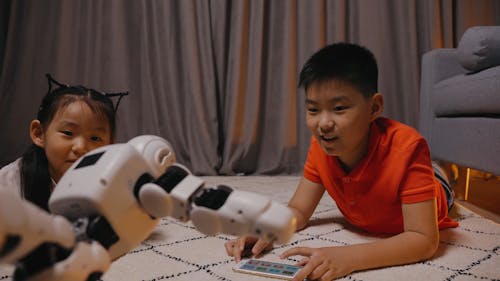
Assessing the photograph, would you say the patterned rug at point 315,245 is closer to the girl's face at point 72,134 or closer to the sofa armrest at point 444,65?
the girl's face at point 72,134

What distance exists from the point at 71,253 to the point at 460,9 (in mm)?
2565

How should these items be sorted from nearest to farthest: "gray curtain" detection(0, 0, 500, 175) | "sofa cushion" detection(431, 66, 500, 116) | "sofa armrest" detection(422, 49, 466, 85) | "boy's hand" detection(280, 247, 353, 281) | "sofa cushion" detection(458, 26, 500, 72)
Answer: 1. "boy's hand" detection(280, 247, 353, 281)
2. "sofa cushion" detection(431, 66, 500, 116)
3. "sofa cushion" detection(458, 26, 500, 72)
4. "sofa armrest" detection(422, 49, 466, 85)
5. "gray curtain" detection(0, 0, 500, 175)

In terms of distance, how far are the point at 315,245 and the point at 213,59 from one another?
172cm

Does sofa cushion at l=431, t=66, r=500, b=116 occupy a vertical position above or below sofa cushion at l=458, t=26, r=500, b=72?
below

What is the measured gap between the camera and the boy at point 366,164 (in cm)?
94

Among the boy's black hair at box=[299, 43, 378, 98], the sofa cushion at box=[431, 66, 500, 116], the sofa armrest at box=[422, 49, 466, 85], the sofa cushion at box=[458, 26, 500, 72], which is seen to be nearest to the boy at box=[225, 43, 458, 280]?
the boy's black hair at box=[299, 43, 378, 98]

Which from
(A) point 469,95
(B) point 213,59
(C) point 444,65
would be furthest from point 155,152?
(B) point 213,59

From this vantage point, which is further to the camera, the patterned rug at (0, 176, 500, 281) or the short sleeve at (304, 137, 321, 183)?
the short sleeve at (304, 137, 321, 183)

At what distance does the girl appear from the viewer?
106cm

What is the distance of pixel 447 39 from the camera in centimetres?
246

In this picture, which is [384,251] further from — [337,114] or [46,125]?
[46,125]

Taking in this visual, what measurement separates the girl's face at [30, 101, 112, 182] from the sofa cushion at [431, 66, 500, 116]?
117cm

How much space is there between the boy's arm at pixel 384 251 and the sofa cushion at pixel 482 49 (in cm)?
79

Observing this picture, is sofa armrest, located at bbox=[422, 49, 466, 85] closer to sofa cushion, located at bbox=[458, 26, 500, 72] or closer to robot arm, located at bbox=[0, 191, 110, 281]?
sofa cushion, located at bbox=[458, 26, 500, 72]
